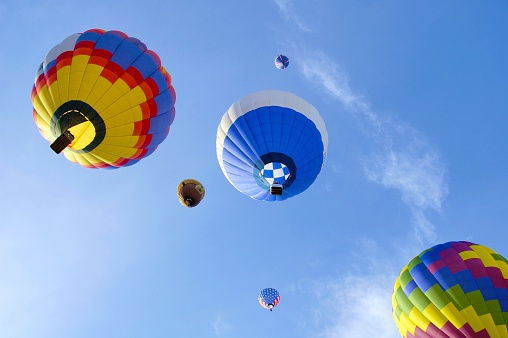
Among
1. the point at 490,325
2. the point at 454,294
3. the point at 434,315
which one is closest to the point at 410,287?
the point at 434,315

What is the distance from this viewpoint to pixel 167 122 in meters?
11.7

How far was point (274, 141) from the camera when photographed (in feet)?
37.9

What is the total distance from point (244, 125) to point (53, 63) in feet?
16.6

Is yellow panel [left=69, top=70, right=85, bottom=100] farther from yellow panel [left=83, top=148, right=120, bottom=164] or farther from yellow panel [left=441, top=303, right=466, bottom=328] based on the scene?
yellow panel [left=441, top=303, right=466, bottom=328]

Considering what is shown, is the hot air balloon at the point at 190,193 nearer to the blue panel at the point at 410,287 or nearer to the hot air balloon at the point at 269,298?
the hot air balloon at the point at 269,298

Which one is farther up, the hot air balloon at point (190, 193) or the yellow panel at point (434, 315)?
the hot air balloon at point (190, 193)

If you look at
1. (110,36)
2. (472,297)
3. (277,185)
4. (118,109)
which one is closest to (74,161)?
(118,109)

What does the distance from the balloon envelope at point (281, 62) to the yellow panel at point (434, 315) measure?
949 cm

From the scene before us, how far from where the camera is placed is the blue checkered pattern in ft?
38.4

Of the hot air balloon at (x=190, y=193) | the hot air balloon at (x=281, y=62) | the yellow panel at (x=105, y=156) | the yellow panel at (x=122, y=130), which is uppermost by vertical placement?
the hot air balloon at (x=281, y=62)

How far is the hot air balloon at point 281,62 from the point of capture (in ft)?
51.9

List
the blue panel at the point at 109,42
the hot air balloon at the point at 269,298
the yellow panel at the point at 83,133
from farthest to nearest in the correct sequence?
the hot air balloon at the point at 269,298 → the blue panel at the point at 109,42 → the yellow panel at the point at 83,133

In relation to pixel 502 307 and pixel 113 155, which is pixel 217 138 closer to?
pixel 113 155

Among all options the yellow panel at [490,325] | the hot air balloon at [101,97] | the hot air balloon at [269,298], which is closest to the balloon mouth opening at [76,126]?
the hot air balloon at [101,97]
